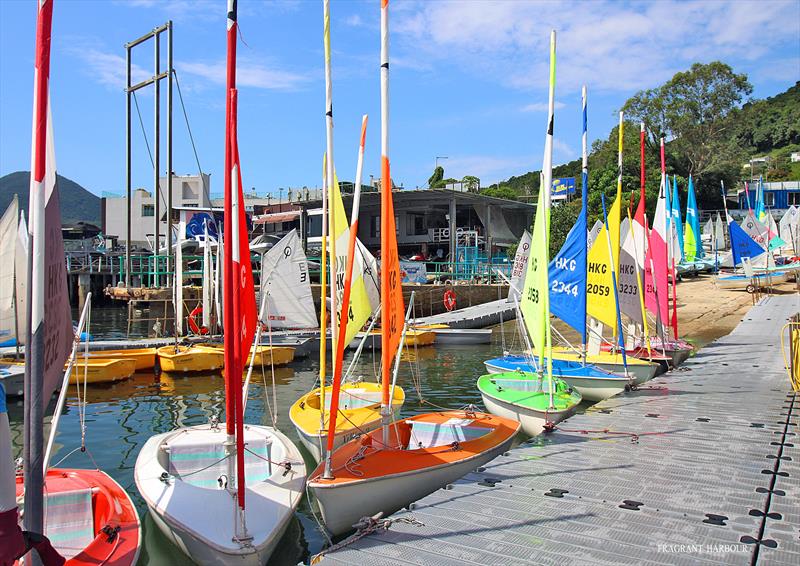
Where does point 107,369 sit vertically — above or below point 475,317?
below

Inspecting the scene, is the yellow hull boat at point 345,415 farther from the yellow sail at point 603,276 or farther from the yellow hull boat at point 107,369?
the yellow hull boat at point 107,369

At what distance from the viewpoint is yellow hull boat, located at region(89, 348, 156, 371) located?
2373 centimetres

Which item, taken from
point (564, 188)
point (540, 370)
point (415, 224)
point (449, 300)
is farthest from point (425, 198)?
point (540, 370)

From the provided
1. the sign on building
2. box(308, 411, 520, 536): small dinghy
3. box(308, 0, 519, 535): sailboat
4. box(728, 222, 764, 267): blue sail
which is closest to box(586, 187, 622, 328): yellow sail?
box(308, 411, 520, 536): small dinghy

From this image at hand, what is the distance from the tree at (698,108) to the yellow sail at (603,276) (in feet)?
150

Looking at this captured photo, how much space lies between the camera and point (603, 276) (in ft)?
61.2

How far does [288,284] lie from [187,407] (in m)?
5.38

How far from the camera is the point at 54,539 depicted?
303 inches

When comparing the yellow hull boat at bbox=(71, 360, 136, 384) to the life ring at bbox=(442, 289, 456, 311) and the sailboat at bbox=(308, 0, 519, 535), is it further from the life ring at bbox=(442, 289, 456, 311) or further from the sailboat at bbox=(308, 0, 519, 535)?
the life ring at bbox=(442, 289, 456, 311)

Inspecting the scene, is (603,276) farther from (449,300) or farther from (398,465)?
(449,300)

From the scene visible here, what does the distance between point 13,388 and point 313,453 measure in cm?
1162

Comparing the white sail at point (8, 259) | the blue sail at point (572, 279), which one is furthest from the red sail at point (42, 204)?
the blue sail at point (572, 279)

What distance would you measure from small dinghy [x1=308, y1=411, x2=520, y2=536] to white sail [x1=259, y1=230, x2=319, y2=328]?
36.8 feet

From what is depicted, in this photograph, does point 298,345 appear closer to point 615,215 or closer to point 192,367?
point 192,367
